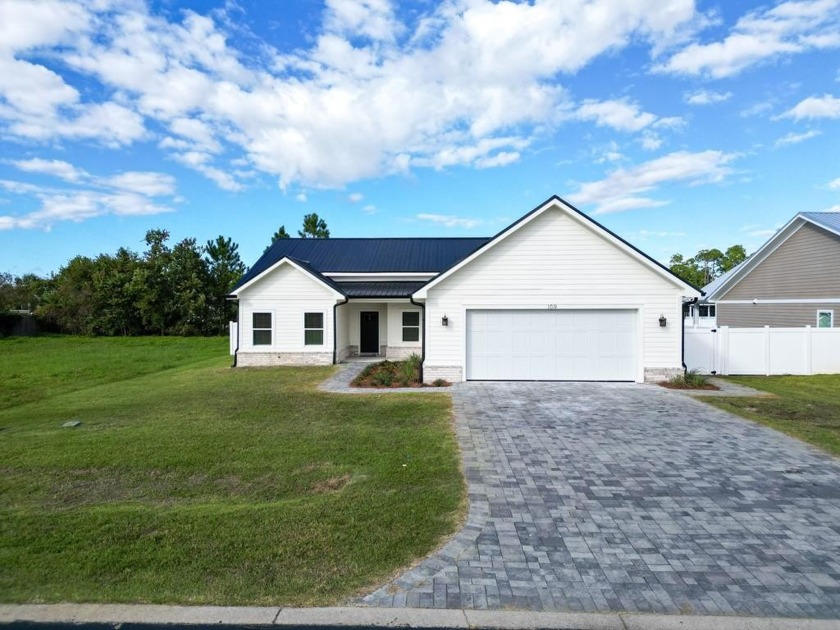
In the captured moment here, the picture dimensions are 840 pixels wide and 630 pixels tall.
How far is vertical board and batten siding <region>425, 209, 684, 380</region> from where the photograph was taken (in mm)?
14305

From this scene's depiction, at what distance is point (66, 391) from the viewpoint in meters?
14.7

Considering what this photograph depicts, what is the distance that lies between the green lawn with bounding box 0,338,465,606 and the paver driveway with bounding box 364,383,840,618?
1.82 feet

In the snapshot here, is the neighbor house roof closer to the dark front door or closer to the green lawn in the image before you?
the dark front door

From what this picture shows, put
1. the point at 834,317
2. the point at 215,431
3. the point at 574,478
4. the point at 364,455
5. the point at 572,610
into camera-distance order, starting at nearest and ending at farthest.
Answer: the point at 572,610
the point at 574,478
the point at 364,455
the point at 215,431
the point at 834,317

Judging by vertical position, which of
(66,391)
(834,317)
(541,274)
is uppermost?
(541,274)

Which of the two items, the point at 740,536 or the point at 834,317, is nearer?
the point at 740,536

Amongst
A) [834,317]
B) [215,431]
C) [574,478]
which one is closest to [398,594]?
[574,478]

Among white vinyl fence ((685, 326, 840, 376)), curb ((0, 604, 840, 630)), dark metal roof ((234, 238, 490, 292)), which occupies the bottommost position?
curb ((0, 604, 840, 630))

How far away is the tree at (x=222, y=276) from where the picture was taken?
40438mm

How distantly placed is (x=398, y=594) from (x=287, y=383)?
39.0ft

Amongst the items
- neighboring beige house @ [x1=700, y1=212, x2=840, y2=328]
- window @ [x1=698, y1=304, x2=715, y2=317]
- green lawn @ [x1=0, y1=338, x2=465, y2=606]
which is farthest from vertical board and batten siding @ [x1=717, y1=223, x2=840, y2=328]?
green lawn @ [x1=0, y1=338, x2=465, y2=606]

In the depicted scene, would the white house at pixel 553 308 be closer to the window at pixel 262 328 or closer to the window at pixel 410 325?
the window at pixel 410 325

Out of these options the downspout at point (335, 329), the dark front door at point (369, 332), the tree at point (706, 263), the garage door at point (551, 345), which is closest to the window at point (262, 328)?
the downspout at point (335, 329)

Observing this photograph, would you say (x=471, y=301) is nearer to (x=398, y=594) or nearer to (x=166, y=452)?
(x=166, y=452)
